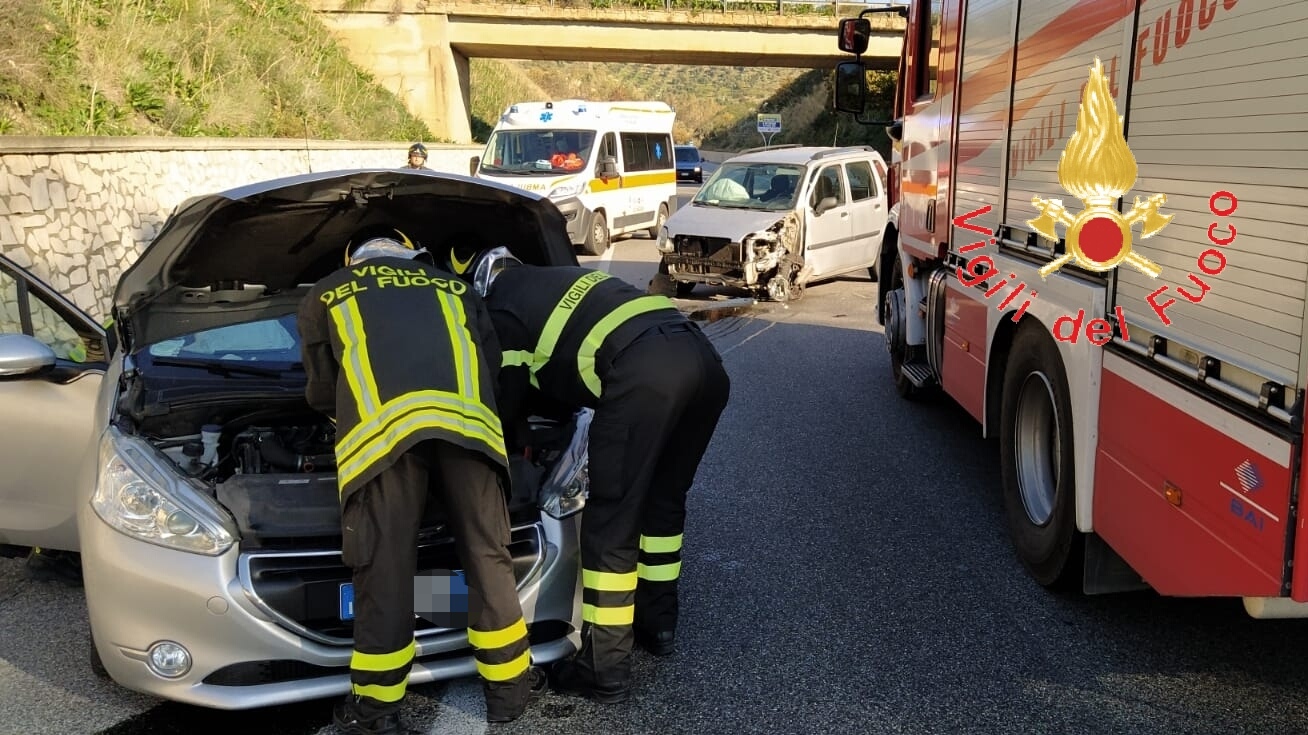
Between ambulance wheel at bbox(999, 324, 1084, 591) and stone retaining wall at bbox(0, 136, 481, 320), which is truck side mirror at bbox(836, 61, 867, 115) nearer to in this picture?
ambulance wheel at bbox(999, 324, 1084, 591)

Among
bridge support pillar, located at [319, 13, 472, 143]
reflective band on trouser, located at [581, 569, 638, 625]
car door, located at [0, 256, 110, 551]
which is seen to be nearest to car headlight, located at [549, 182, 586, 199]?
car door, located at [0, 256, 110, 551]

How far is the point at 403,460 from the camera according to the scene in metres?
3.15

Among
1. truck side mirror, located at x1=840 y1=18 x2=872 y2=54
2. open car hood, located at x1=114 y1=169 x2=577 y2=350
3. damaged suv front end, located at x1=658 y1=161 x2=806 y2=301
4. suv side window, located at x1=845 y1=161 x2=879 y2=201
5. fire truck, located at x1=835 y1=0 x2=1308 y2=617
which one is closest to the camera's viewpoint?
fire truck, located at x1=835 y1=0 x2=1308 y2=617

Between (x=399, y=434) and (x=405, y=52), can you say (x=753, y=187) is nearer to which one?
(x=399, y=434)

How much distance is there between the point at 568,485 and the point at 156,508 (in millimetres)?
1262

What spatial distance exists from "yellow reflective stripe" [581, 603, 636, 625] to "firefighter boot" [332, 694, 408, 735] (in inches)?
26.1

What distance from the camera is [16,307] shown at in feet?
14.9

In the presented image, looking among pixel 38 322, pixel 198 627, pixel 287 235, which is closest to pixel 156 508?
pixel 198 627

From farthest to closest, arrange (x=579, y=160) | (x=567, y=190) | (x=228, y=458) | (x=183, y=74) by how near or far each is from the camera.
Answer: (x=579, y=160)
(x=567, y=190)
(x=183, y=74)
(x=228, y=458)

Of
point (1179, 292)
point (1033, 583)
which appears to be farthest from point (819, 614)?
point (1179, 292)

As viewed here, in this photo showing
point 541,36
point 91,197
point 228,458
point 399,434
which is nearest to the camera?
point 399,434

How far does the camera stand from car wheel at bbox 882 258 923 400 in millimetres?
7898

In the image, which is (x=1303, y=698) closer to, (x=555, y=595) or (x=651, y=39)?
(x=555, y=595)

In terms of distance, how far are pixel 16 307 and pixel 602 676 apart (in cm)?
294
